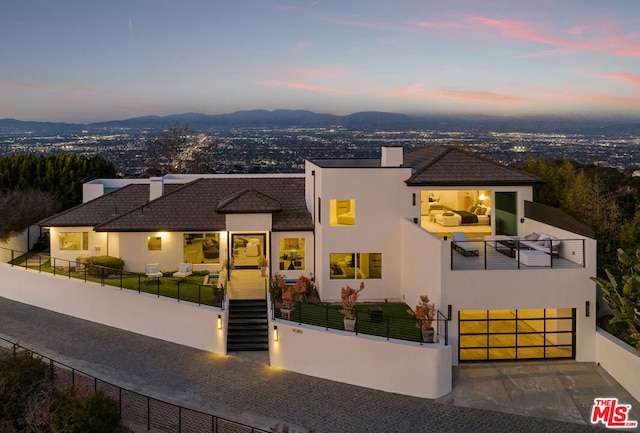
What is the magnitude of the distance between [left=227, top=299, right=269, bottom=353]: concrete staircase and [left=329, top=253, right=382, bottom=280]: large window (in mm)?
3545

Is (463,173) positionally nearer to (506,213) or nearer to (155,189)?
(506,213)

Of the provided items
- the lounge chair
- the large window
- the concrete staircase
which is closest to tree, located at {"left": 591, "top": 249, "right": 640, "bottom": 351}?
the lounge chair

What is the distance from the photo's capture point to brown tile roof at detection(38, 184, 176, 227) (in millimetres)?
28234

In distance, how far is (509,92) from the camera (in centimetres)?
4544

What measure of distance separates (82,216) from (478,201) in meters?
21.0

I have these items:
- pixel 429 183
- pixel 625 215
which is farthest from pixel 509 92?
pixel 429 183

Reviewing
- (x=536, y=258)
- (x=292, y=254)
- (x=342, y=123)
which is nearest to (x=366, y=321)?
(x=536, y=258)

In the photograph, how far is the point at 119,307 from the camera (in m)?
22.9

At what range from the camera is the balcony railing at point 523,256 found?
18.5m

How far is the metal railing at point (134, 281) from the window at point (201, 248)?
69.5 inches

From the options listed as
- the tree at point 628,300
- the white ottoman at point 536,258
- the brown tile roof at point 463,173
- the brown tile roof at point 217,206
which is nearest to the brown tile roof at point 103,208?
the brown tile roof at point 217,206

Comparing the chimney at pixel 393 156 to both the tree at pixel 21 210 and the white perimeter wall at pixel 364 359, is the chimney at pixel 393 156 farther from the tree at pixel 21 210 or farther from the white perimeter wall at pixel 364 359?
the tree at pixel 21 210

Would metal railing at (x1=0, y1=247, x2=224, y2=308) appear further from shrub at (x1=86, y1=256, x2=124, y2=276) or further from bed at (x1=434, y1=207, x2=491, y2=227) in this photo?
bed at (x1=434, y1=207, x2=491, y2=227)

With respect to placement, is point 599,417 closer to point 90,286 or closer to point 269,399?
point 269,399
